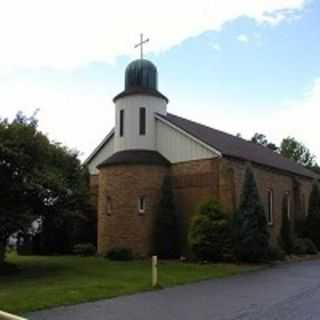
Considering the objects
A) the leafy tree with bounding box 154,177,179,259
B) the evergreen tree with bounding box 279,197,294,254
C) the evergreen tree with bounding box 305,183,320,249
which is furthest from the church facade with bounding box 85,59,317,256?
the evergreen tree with bounding box 305,183,320,249

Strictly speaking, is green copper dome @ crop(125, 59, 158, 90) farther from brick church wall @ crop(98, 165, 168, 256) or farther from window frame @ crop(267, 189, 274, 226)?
window frame @ crop(267, 189, 274, 226)

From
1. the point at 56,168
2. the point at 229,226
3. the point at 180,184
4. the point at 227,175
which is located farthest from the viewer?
Answer: the point at 180,184

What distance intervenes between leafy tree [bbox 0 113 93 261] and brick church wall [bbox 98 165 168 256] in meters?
5.60

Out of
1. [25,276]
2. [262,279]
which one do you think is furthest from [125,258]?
[262,279]

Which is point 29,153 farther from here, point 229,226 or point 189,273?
point 229,226

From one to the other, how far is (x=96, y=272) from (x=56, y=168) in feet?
17.8

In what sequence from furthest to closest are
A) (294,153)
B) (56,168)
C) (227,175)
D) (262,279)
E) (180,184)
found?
1. (294,153)
2. (180,184)
3. (227,175)
4. (56,168)
5. (262,279)

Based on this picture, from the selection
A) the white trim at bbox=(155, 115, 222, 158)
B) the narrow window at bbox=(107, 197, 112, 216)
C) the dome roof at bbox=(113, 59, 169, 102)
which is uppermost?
the dome roof at bbox=(113, 59, 169, 102)

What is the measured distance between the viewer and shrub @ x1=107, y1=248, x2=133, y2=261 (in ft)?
94.0

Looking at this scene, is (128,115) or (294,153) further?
(294,153)

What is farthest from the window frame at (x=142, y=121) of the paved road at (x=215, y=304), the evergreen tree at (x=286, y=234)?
the paved road at (x=215, y=304)

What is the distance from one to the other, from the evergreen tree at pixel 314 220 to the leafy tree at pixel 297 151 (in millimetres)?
37398

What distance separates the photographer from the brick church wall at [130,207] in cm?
2970

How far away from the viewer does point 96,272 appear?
21.7m
